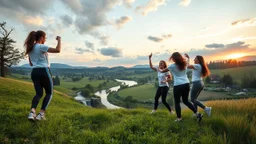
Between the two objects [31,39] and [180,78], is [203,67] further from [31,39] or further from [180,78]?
[31,39]

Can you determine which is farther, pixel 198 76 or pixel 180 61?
pixel 198 76

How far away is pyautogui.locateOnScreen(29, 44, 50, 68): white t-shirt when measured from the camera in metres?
5.30

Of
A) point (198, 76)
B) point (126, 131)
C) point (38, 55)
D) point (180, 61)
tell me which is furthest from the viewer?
point (198, 76)

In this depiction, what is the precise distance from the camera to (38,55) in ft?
17.6

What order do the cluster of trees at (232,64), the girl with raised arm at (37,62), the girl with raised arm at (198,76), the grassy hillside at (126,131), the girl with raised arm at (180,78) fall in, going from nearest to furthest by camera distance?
1. the grassy hillside at (126,131)
2. the girl with raised arm at (37,62)
3. the girl with raised arm at (180,78)
4. the girl with raised arm at (198,76)
5. the cluster of trees at (232,64)

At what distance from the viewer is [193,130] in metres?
5.42

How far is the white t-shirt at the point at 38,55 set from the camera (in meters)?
5.30

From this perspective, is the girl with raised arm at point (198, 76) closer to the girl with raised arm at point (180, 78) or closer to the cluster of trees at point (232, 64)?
the girl with raised arm at point (180, 78)

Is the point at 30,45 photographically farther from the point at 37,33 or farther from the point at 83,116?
the point at 83,116

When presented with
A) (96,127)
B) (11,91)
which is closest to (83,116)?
(96,127)

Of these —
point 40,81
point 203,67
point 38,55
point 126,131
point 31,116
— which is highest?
point 38,55

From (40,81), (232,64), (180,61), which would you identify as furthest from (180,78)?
(232,64)

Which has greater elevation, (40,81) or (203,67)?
(203,67)

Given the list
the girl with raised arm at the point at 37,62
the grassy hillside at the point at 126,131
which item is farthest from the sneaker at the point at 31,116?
the grassy hillside at the point at 126,131
